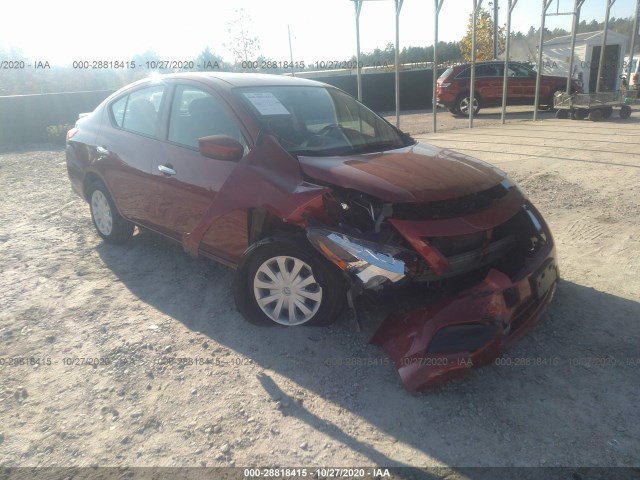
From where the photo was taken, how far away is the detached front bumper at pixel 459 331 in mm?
2523

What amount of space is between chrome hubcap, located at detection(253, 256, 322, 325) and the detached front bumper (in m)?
0.57

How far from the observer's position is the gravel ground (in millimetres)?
2312

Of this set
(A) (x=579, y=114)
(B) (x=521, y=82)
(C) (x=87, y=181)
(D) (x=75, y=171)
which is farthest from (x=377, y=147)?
(B) (x=521, y=82)

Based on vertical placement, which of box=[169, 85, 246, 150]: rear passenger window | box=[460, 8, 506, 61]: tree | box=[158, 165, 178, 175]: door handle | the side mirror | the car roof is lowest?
box=[158, 165, 178, 175]: door handle

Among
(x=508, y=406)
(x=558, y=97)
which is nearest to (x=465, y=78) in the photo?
(x=558, y=97)

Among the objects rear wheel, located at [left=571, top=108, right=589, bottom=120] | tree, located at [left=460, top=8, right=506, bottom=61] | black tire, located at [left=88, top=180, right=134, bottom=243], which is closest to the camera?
black tire, located at [left=88, top=180, right=134, bottom=243]

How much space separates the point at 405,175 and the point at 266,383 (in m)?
1.50

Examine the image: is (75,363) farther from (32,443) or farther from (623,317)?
(623,317)

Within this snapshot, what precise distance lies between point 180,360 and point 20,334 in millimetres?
1278

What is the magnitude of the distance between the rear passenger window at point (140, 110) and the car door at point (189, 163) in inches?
9.5

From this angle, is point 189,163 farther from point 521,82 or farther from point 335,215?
point 521,82

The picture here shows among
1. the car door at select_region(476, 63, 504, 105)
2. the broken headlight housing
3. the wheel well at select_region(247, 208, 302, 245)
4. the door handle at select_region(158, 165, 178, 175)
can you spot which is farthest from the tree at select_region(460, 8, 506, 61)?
the broken headlight housing

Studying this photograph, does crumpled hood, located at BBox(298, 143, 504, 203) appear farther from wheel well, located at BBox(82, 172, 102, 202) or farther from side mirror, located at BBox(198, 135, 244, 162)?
wheel well, located at BBox(82, 172, 102, 202)

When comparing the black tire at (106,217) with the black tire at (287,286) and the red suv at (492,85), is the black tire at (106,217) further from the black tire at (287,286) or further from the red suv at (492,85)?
the red suv at (492,85)
